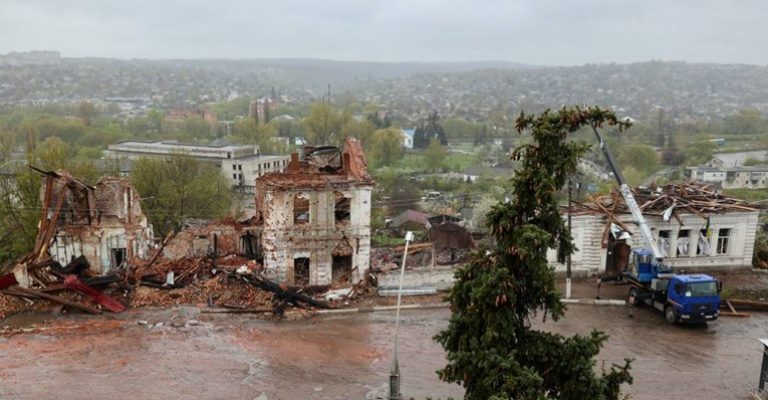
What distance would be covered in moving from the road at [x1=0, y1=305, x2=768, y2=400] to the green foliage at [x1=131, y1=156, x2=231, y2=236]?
54.1ft

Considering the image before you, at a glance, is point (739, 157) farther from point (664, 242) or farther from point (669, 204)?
point (664, 242)

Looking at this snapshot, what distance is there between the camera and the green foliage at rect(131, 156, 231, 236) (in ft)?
135

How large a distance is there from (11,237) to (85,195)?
426 inches

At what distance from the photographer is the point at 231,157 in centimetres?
8738

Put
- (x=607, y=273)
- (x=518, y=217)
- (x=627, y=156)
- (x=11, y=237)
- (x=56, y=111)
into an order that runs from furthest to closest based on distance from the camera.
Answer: (x=56, y=111) < (x=627, y=156) < (x=11, y=237) < (x=607, y=273) < (x=518, y=217)

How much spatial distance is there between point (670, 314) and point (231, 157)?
235ft

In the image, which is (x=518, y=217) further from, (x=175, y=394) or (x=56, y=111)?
(x=56, y=111)

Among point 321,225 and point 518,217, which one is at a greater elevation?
point 518,217

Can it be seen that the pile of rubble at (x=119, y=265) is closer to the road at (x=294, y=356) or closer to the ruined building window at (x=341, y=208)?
the road at (x=294, y=356)

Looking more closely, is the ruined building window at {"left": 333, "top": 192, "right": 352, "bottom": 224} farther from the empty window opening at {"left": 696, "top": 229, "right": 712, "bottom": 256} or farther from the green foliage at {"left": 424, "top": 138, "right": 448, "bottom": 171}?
the green foliage at {"left": 424, "top": 138, "right": 448, "bottom": 171}

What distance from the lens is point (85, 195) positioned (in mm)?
28562

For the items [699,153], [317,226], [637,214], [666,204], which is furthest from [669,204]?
[699,153]

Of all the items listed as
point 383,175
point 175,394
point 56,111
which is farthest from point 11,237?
point 56,111

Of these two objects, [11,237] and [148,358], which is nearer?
[148,358]
